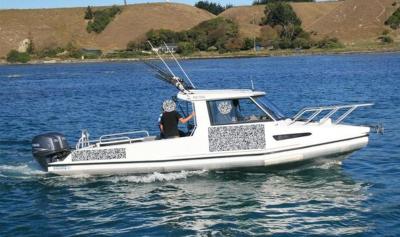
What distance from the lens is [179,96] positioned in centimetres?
1852

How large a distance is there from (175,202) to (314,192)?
3.69 meters

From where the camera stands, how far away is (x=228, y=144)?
17.8 meters

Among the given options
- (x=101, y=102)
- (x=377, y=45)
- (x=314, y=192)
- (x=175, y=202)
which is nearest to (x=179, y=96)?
(x=175, y=202)

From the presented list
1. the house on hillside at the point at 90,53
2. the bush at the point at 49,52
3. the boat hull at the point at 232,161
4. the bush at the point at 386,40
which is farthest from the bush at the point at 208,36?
the boat hull at the point at 232,161

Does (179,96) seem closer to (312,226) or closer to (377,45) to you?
(312,226)

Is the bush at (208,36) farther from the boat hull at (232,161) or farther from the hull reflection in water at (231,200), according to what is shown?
the hull reflection in water at (231,200)

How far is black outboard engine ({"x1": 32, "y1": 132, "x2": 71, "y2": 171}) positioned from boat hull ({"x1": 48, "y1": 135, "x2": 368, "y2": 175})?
348mm

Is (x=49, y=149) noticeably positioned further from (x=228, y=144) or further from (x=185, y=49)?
(x=185, y=49)

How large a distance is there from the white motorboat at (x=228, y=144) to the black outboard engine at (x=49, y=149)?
0.05m

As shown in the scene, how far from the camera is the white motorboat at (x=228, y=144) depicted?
58.0 feet

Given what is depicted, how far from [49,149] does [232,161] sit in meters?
5.40

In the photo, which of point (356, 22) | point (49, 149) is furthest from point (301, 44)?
point (49, 149)

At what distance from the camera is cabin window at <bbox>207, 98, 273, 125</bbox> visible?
17.9 meters

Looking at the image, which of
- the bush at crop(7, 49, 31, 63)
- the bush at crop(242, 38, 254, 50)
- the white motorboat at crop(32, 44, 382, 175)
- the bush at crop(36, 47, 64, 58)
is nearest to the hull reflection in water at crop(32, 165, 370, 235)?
the white motorboat at crop(32, 44, 382, 175)
